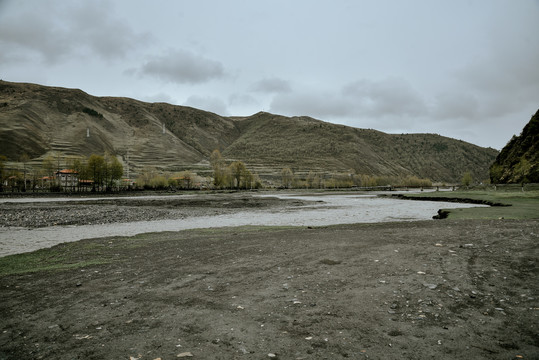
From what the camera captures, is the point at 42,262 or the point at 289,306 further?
the point at 42,262

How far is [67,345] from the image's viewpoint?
223 inches

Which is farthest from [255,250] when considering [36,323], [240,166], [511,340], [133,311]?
[240,166]

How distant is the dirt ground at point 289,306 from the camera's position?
5.35 metres

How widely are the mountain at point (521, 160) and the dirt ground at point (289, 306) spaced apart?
78.6 meters

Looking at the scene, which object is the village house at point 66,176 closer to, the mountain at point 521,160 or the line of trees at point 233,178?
the line of trees at point 233,178

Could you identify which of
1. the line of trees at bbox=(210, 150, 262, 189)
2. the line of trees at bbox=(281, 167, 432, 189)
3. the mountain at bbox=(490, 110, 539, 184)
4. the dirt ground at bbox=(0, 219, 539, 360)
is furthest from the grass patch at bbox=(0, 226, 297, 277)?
the line of trees at bbox=(281, 167, 432, 189)

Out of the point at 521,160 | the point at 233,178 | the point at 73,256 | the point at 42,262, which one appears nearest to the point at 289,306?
the point at 42,262

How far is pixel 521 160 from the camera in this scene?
80.2 meters

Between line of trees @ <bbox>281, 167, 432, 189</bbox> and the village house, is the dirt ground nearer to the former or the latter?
the village house

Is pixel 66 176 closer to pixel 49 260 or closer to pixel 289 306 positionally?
pixel 49 260

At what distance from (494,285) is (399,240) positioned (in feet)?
21.9

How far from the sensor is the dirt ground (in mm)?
5348

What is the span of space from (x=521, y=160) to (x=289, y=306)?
320 feet

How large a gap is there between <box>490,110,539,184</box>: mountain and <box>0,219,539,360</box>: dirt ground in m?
78.6
